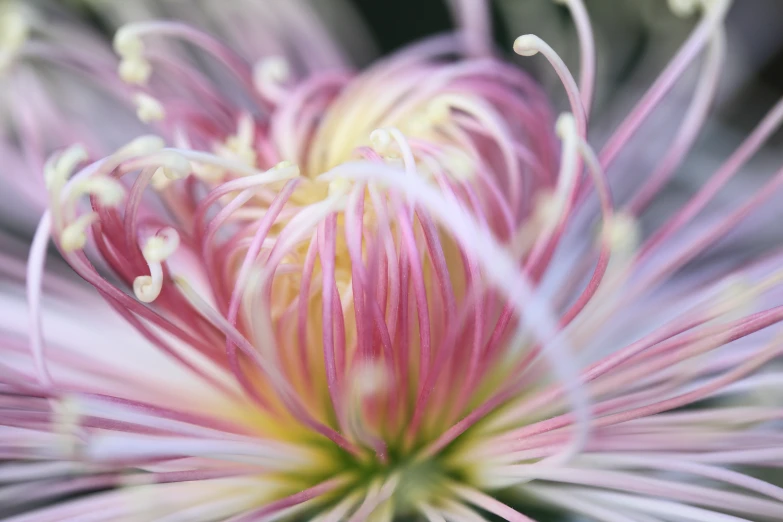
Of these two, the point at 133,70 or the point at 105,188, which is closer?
the point at 105,188

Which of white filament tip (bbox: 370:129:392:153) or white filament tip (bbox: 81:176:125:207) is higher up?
white filament tip (bbox: 81:176:125:207)

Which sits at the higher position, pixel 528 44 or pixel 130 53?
pixel 130 53

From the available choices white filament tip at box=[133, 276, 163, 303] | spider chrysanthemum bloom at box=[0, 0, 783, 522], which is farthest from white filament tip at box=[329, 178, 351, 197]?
white filament tip at box=[133, 276, 163, 303]

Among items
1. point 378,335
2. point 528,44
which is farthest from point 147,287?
point 528,44

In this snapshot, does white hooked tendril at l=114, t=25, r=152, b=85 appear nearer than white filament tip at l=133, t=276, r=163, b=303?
No

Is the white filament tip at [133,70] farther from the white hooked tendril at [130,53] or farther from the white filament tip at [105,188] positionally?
the white filament tip at [105,188]

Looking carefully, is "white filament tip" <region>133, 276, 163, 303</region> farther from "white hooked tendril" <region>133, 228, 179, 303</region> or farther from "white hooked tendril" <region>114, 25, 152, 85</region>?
"white hooked tendril" <region>114, 25, 152, 85</region>

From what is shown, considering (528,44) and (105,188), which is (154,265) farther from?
(528,44)

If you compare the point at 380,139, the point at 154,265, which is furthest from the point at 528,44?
the point at 154,265

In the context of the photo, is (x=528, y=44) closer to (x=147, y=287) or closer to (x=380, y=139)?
(x=380, y=139)
